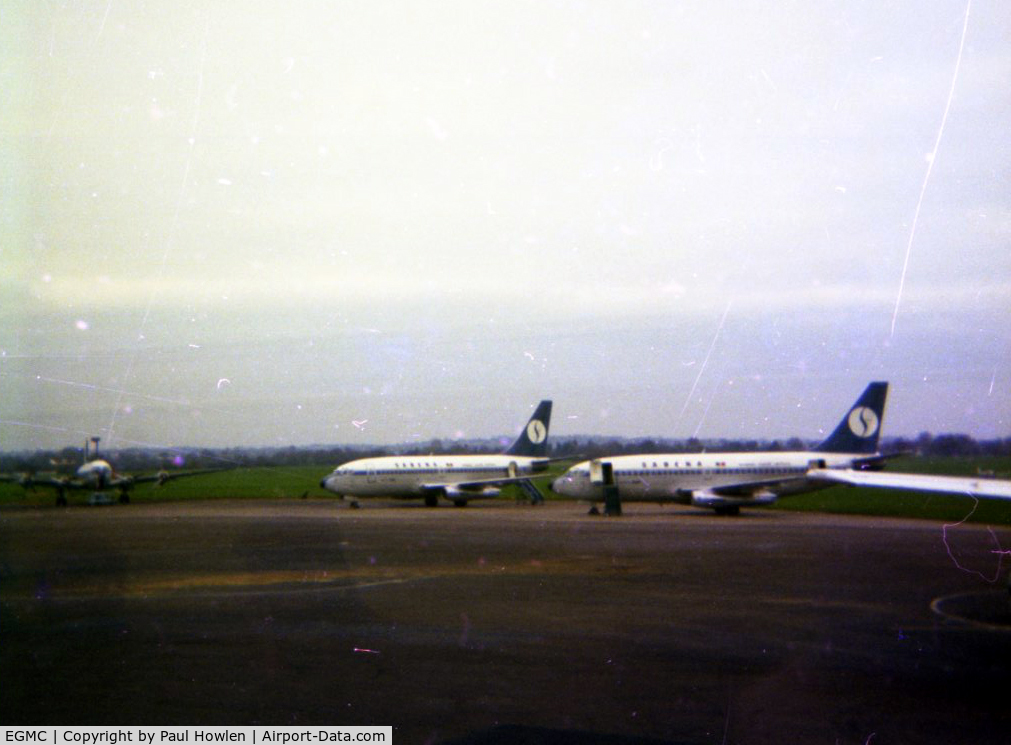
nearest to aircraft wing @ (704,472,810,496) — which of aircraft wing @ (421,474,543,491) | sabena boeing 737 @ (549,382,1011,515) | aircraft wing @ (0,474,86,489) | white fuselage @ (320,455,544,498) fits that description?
sabena boeing 737 @ (549,382,1011,515)

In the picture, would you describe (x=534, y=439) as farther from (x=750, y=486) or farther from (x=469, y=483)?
(x=750, y=486)

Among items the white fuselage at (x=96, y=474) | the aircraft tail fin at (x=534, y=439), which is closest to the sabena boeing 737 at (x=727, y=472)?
the aircraft tail fin at (x=534, y=439)

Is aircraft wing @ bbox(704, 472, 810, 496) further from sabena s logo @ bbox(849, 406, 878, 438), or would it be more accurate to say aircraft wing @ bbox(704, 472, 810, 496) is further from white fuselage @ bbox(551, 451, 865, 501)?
sabena s logo @ bbox(849, 406, 878, 438)

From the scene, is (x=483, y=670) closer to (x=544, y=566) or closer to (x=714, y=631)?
(x=714, y=631)

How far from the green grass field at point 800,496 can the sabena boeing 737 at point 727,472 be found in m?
2.90

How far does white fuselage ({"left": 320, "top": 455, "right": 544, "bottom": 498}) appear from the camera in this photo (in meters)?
50.2

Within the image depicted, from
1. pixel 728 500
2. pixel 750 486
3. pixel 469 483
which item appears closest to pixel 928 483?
pixel 728 500

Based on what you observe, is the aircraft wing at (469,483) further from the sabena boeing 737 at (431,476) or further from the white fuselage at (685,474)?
the white fuselage at (685,474)

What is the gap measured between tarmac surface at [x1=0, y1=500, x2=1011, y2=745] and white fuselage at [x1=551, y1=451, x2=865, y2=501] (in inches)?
715

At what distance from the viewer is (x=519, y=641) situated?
37.5 ft

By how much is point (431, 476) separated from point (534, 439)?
9.03 metres

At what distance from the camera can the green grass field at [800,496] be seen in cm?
3582

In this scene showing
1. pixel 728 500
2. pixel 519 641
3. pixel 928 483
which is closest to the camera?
pixel 928 483

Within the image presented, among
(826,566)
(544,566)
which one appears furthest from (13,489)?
(826,566)
